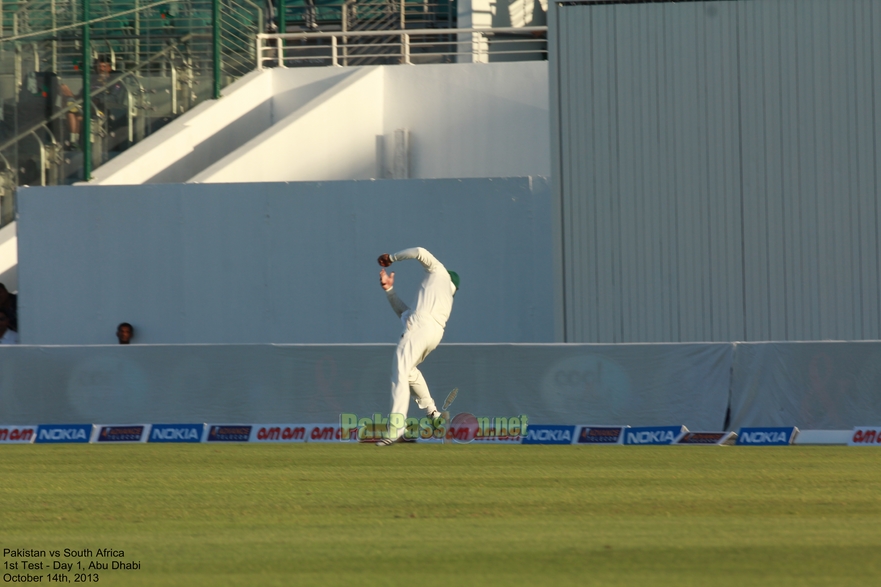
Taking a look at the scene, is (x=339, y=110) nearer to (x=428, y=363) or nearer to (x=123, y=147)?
(x=123, y=147)

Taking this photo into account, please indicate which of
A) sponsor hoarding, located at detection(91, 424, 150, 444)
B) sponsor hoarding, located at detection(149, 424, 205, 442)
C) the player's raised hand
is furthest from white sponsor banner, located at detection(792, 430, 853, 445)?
sponsor hoarding, located at detection(91, 424, 150, 444)

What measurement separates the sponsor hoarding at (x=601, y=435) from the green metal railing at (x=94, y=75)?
1224cm

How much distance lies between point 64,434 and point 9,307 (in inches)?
243

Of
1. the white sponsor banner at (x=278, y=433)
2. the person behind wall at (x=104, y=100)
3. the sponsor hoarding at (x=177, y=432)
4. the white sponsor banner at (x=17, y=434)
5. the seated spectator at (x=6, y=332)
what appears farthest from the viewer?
the person behind wall at (x=104, y=100)

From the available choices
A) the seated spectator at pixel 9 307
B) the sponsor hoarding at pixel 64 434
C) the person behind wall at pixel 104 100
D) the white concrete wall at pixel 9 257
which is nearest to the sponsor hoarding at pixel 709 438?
the sponsor hoarding at pixel 64 434

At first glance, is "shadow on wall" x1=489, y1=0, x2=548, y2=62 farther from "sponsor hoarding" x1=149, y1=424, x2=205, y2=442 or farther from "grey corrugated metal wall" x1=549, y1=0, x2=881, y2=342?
"sponsor hoarding" x1=149, y1=424, x2=205, y2=442

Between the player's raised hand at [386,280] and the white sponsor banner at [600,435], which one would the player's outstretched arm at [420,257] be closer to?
the player's raised hand at [386,280]

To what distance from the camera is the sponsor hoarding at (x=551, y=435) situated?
13039mm

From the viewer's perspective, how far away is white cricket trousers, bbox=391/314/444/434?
11.5m

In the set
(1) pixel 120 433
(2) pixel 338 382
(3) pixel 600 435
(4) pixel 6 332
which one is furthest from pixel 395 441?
(4) pixel 6 332

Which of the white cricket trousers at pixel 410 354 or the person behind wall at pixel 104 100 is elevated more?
the person behind wall at pixel 104 100

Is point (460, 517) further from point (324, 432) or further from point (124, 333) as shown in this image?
point (124, 333)

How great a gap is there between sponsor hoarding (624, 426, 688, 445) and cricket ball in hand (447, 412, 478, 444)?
5.52 feet

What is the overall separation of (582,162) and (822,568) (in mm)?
11686
